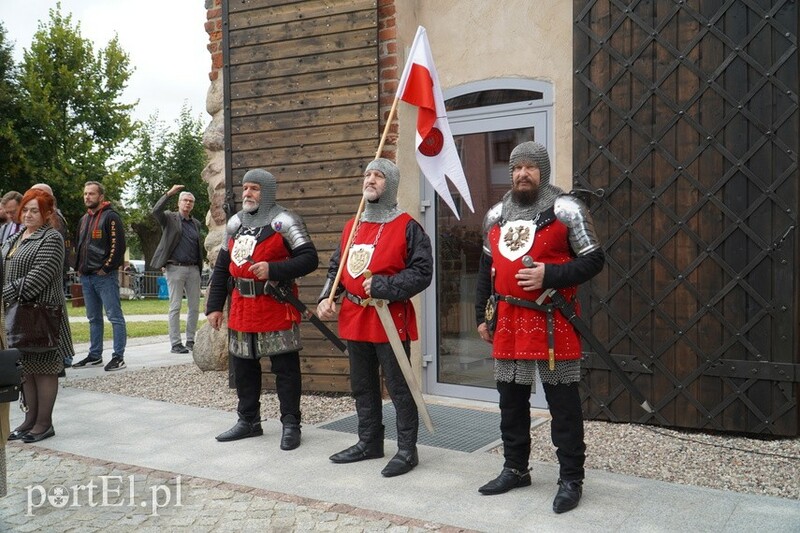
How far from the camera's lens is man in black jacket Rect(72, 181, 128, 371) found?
8383mm

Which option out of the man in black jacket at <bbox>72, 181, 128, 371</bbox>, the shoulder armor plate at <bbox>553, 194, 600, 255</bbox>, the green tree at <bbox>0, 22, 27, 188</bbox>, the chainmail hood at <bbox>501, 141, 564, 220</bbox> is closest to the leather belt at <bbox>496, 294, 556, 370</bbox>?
the shoulder armor plate at <bbox>553, 194, 600, 255</bbox>

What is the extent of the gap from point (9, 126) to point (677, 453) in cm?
2803

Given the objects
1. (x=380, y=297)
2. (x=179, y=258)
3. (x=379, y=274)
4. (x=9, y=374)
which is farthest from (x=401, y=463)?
(x=179, y=258)

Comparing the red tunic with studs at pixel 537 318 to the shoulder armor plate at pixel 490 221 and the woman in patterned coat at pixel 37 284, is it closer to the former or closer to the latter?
the shoulder armor plate at pixel 490 221

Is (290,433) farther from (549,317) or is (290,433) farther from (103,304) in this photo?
(103,304)

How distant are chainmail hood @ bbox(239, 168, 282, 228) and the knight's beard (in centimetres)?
188

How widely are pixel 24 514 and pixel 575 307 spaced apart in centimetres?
309

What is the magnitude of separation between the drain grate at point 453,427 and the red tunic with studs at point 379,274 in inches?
38.4

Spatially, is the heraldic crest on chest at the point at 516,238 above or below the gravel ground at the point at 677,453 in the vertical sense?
above

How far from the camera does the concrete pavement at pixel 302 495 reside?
374 cm

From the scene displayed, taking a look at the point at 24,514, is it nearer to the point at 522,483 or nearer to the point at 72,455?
the point at 72,455

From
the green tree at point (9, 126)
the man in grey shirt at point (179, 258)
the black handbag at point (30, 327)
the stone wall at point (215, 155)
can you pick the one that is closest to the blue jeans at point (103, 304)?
the man in grey shirt at point (179, 258)

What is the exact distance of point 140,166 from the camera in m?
35.8

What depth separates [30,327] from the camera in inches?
209
